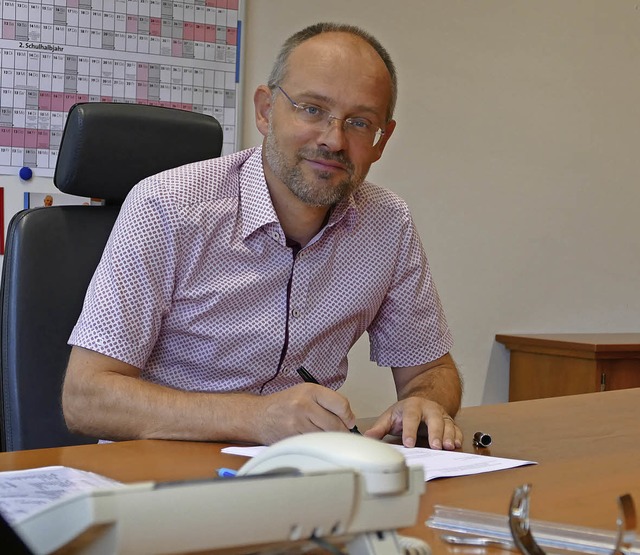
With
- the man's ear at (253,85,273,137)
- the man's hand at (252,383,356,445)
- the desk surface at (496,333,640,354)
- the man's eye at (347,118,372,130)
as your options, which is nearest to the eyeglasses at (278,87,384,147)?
the man's eye at (347,118,372,130)

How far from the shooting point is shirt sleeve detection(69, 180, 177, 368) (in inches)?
60.2

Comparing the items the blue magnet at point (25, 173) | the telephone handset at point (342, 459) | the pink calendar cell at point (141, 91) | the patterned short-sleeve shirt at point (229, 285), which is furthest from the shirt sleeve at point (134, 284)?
the pink calendar cell at point (141, 91)

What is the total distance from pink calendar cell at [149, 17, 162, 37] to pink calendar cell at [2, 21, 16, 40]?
1.35ft

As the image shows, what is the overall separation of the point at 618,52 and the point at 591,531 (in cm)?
330

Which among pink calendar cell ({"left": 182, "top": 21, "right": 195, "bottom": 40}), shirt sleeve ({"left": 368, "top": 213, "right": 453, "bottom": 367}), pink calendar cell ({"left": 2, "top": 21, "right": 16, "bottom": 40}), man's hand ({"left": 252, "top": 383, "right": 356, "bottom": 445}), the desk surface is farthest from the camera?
the desk surface

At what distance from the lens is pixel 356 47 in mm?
1781

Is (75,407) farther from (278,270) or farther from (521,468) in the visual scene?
(521,468)

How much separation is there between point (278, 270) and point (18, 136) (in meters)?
1.37

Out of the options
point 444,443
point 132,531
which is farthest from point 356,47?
point 132,531

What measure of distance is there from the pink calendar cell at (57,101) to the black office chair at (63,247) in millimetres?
1045

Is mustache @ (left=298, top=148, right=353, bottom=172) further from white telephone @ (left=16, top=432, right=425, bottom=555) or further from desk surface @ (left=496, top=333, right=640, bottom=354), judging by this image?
desk surface @ (left=496, top=333, right=640, bottom=354)

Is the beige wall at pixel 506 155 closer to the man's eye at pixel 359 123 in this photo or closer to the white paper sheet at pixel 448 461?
the man's eye at pixel 359 123

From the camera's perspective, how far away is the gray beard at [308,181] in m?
1.73

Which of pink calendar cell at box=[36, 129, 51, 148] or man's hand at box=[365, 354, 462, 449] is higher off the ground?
pink calendar cell at box=[36, 129, 51, 148]
